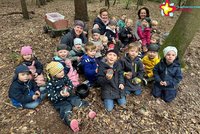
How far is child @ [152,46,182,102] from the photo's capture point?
17.0 ft

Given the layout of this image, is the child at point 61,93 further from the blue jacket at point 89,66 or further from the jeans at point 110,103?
the blue jacket at point 89,66

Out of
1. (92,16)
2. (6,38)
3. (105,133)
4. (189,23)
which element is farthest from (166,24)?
(105,133)

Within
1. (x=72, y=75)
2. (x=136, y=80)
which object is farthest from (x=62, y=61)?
(x=136, y=80)

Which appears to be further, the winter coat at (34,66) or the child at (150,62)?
the child at (150,62)

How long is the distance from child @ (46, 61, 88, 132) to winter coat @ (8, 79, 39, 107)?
0.42 metres

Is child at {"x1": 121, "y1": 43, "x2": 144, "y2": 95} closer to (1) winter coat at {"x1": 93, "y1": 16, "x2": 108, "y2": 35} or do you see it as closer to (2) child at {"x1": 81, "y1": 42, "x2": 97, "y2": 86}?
(2) child at {"x1": 81, "y1": 42, "x2": 97, "y2": 86}

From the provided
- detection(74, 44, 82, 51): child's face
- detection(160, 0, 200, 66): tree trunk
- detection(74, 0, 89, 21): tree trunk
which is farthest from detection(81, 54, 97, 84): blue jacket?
detection(74, 0, 89, 21): tree trunk

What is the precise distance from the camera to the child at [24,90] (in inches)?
175

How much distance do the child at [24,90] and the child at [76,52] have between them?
1384 mm

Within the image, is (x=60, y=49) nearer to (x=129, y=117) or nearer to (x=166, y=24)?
(x=129, y=117)

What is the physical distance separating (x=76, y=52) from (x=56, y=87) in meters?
1.75

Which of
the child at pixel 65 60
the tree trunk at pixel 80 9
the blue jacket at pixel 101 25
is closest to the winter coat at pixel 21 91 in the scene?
the child at pixel 65 60

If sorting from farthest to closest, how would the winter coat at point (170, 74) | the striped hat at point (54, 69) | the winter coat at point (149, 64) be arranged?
1. the winter coat at point (149, 64)
2. the winter coat at point (170, 74)
3. the striped hat at point (54, 69)

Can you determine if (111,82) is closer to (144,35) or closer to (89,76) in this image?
(89,76)
